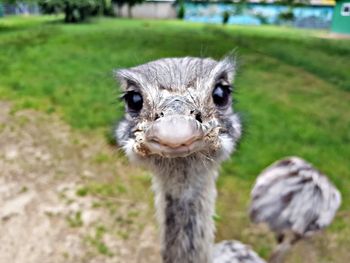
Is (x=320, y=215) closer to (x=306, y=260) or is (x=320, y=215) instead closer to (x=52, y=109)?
(x=306, y=260)

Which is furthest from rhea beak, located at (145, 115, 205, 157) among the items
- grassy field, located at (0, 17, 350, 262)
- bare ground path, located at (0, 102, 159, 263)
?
bare ground path, located at (0, 102, 159, 263)

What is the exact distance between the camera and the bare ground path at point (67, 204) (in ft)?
9.16

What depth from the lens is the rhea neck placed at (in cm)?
163

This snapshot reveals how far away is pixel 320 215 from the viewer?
2.35 meters

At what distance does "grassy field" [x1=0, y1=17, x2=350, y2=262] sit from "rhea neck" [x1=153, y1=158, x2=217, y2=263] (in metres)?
0.41

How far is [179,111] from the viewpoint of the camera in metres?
1.21

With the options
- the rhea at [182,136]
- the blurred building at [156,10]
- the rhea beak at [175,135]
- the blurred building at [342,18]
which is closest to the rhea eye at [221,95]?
the rhea at [182,136]

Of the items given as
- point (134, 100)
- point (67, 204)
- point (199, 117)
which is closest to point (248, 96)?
point (67, 204)

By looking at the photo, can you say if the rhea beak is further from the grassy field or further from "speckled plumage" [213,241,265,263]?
"speckled plumage" [213,241,265,263]

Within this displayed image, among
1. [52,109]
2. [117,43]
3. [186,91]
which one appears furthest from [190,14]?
[186,91]

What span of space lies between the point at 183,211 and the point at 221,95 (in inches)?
16.1

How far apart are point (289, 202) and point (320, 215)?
155 millimetres

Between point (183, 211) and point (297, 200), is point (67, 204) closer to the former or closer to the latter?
point (297, 200)

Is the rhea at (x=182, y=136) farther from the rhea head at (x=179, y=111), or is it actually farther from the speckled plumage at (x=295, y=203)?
the speckled plumage at (x=295, y=203)
